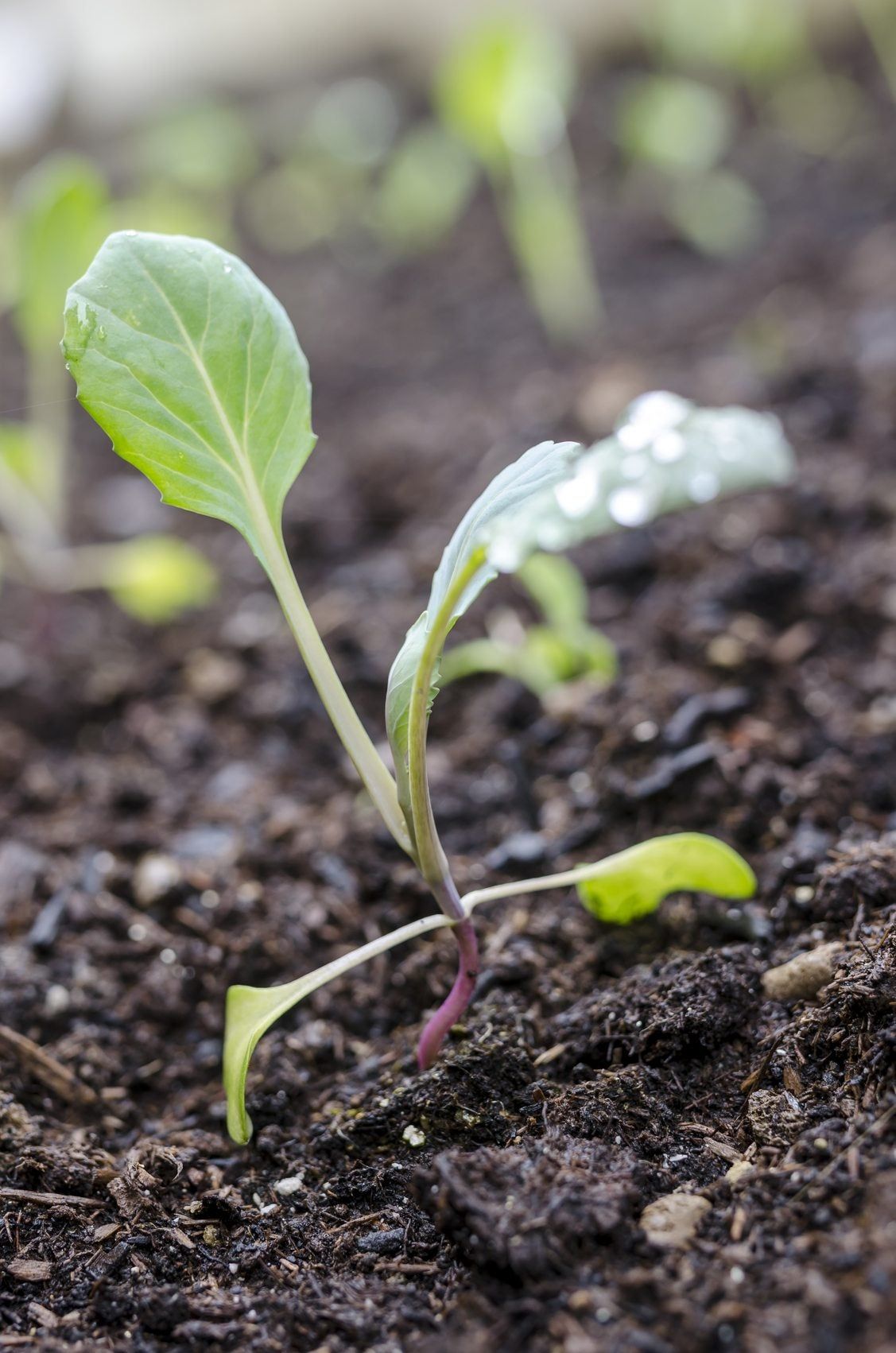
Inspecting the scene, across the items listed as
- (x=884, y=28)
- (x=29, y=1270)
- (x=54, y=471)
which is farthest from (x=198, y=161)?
(x=29, y=1270)

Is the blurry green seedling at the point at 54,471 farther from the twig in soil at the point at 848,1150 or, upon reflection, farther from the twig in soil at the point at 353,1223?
the twig in soil at the point at 848,1150

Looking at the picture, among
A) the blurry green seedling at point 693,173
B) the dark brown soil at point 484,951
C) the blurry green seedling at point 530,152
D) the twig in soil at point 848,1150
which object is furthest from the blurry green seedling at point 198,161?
the twig in soil at point 848,1150

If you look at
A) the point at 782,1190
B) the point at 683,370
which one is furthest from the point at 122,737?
the point at 683,370

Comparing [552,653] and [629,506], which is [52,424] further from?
[629,506]

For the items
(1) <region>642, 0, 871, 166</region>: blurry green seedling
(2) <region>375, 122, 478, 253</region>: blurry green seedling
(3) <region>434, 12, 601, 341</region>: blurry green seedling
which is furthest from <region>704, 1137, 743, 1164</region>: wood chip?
(2) <region>375, 122, 478, 253</region>: blurry green seedling

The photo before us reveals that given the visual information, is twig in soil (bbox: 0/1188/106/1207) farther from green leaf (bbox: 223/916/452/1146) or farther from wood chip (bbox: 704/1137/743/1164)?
wood chip (bbox: 704/1137/743/1164)

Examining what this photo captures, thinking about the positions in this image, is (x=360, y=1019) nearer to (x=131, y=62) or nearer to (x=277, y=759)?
(x=277, y=759)
